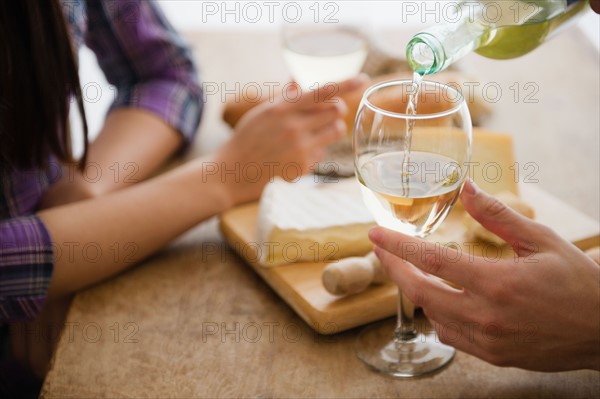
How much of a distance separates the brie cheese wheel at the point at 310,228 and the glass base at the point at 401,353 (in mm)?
125

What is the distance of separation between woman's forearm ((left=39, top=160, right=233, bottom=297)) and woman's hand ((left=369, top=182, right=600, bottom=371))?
36cm

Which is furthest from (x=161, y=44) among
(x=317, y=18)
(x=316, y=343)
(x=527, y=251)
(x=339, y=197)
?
(x=527, y=251)

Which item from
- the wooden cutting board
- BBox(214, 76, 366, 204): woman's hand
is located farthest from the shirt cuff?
the wooden cutting board

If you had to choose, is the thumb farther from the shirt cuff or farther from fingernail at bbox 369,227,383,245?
the shirt cuff

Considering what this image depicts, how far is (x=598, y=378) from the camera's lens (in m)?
0.76

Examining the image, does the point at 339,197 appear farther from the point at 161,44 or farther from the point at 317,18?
the point at 161,44

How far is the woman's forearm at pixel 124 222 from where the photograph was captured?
3.05 feet

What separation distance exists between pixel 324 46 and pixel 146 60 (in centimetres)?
35

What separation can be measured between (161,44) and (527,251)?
2.76 feet

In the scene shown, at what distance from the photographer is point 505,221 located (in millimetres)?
735

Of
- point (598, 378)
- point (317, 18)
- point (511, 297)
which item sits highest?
point (317, 18)

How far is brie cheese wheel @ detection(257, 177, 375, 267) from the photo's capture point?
0.93 metres

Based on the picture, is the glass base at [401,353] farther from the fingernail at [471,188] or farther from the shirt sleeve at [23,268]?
the shirt sleeve at [23,268]

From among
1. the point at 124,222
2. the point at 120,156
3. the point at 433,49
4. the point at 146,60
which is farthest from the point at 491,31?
the point at 146,60
